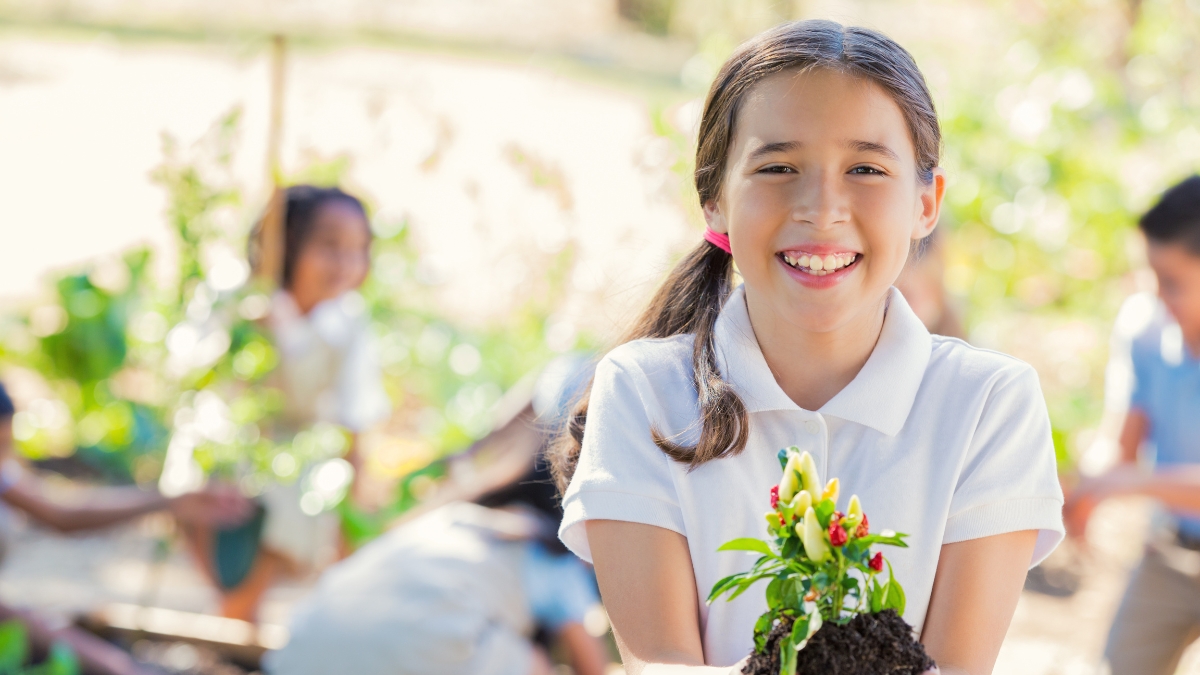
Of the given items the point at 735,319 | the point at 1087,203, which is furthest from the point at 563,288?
the point at 735,319

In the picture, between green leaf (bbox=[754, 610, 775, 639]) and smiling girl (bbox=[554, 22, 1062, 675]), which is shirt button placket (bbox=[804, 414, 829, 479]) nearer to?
smiling girl (bbox=[554, 22, 1062, 675])

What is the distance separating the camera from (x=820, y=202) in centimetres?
109

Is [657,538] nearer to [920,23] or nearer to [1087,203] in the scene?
[1087,203]

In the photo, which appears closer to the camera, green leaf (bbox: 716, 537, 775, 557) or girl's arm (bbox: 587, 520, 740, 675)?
green leaf (bbox: 716, 537, 775, 557)

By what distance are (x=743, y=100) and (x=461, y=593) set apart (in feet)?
5.73

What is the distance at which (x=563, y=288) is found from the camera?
14.9 ft

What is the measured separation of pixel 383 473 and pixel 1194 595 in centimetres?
286

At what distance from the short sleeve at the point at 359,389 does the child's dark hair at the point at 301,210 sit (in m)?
0.33

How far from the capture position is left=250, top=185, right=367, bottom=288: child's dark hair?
12.2ft

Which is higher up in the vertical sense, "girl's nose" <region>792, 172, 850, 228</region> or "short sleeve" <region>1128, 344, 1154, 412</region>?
"girl's nose" <region>792, 172, 850, 228</region>

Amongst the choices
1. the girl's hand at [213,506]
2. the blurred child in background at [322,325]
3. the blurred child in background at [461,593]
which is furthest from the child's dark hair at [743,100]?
the blurred child in background at [322,325]

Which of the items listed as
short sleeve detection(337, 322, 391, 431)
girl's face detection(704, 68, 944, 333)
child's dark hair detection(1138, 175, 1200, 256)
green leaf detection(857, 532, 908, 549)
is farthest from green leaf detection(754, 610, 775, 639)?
short sleeve detection(337, 322, 391, 431)

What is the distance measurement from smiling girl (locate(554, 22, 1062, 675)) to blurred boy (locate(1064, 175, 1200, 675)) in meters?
1.62

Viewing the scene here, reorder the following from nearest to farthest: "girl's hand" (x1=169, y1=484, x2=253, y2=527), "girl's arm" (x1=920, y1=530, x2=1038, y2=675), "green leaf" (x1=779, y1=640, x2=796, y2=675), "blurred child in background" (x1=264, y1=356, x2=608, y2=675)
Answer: "green leaf" (x1=779, y1=640, x2=796, y2=675), "girl's arm" (x1=920, y1=530, x2=1038, y2=675), "blurred child in background" (x1=264, y1=356, x2=608, y2=675), "girl's hand" (x1=169, y1=484, x2=253, y2=527)
